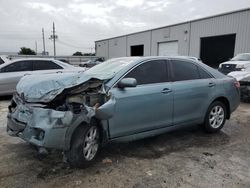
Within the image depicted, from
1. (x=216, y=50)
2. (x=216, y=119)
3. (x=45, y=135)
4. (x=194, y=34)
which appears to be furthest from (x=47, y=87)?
(x=216, y=50)

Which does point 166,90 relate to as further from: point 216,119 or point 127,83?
point 216,119

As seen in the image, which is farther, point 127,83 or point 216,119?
point 216,119

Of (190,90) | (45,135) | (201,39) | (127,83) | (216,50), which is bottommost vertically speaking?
(45,135)

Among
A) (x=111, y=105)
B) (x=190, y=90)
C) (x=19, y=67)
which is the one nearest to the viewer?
(x=111, y=105)

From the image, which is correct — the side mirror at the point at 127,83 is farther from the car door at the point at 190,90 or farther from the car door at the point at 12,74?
the car door at the point at 12,74

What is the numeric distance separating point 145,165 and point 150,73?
59.2 inches

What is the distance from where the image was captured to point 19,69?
344 inches

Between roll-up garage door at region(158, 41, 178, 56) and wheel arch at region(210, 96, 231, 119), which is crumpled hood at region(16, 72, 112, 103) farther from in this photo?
roll-up garage door at region(158, 41, 178, 56)

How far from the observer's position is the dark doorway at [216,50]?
979 inches

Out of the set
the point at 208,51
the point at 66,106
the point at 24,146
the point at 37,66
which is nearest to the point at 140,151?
the point at 66,106

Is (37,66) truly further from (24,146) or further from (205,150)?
(205,150)

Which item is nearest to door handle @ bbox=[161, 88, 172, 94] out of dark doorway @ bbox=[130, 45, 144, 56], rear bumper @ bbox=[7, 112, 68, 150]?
rear bumper @ bbox=[7, 112, 68, 150]

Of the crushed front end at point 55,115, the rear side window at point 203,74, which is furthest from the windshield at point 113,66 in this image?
the rear side window at point 203,74

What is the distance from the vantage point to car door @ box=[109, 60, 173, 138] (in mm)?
3699
